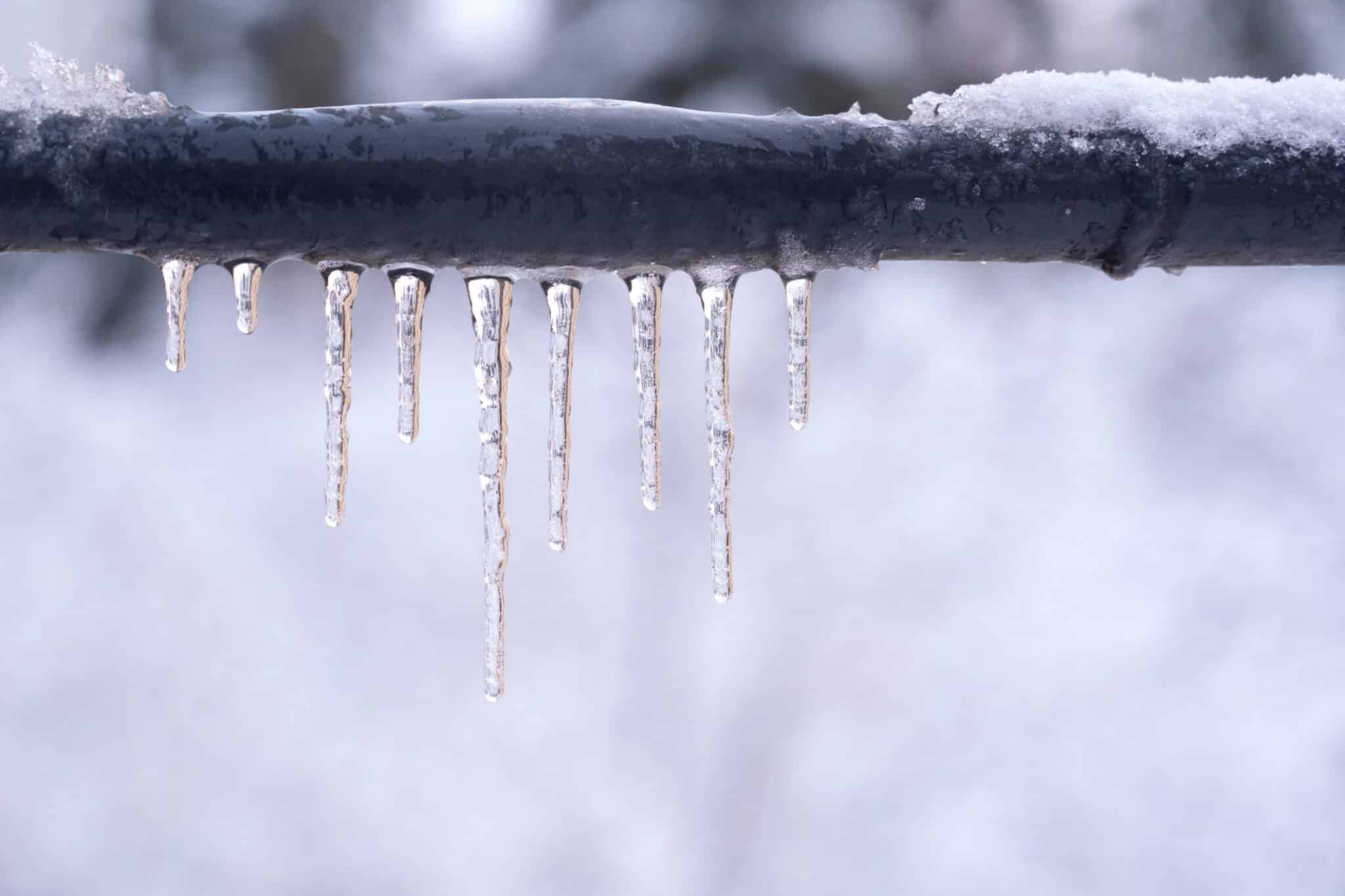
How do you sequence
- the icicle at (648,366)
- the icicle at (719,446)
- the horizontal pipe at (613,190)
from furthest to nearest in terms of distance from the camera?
the icicle at (719,446)
the icicle at (648,366)
the horizontal pipe at (613,190)

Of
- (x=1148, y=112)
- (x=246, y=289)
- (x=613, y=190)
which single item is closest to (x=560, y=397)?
(x=246, y=289)

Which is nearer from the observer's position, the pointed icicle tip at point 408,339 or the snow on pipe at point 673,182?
the snow on pipe at point 673,182

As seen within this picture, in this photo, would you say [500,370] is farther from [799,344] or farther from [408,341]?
[799,344]

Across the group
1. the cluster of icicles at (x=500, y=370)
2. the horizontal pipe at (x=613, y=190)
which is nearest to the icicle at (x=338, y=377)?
the cluster of icicles at (x=500, y=370)

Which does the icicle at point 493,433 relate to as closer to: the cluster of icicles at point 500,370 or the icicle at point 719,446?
the cluster of icicles at point 500,370

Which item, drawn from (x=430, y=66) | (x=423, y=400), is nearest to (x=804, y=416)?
(x=430, y=66)

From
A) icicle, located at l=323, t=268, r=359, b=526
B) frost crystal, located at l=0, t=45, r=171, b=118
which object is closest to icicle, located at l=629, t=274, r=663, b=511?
icicle, located at l=323, t=268, r=359, b=526

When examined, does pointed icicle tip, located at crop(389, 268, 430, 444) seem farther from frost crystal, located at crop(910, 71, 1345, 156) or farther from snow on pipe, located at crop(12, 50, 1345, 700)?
frost crystal, located at crop(910, 71, 1345, 156)
